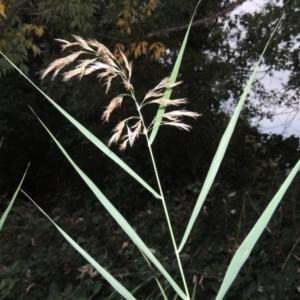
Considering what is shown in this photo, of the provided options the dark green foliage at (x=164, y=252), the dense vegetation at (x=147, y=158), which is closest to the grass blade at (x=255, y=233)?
the dense vegetation at (x=147, y=158)

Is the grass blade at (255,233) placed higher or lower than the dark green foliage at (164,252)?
higher

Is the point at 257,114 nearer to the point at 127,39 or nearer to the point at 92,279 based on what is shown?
the point at 127,39

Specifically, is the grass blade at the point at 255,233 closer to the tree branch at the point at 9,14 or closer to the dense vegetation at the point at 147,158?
the dense vegetation at the point at 147,158

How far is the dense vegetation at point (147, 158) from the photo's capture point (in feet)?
9.77

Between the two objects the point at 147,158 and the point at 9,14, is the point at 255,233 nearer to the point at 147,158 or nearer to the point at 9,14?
the point at 9,14

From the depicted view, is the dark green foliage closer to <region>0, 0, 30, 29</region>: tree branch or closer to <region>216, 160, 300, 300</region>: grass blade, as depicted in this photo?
<region>0, 0, 30, 29</region>: tree branch

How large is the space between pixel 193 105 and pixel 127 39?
3.48 feet

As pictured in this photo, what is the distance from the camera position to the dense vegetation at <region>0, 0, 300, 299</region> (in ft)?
9.77

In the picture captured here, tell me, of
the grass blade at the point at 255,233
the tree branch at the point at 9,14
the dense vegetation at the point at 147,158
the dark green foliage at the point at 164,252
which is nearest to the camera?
the grass blade at the point at 255,233

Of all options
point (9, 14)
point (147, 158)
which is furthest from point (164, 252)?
point (147, 158)

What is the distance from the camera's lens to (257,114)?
19.6ft

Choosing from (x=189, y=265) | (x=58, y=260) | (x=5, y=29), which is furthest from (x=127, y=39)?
(x=189, y=265)

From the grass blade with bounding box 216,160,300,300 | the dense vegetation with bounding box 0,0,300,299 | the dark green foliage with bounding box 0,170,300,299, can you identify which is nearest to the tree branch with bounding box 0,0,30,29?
the dense vegetation with bounding box 0,0,300,299

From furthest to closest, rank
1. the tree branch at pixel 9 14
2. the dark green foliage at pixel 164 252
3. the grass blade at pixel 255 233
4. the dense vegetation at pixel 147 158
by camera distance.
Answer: the tree branch at pixel 9 14 < the dense vegetation at pixel 147 158 < the dark green foliage at pixel 164 252 < the grass blade at pixel 255 233
